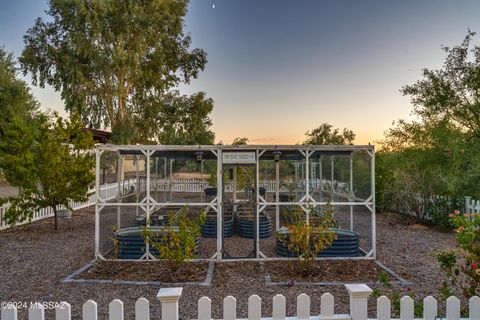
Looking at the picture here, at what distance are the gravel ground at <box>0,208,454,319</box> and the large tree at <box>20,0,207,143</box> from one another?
1020 centimetres

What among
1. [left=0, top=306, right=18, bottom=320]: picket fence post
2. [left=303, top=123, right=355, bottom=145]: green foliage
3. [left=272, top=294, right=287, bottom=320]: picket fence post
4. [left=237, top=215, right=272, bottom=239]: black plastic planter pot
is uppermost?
[left=303, top=123, right=355, bottom=145]: green foliage

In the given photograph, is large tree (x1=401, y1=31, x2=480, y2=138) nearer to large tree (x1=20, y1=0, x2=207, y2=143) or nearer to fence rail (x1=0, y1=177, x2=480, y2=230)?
fence rail (x1=0, y1=177, x2=480, y2=230)

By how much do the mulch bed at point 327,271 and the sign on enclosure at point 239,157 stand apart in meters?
2.05

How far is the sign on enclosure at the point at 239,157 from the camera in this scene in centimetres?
645

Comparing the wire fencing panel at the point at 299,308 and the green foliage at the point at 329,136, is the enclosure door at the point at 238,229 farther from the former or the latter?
the green foliage at the point at 329,136

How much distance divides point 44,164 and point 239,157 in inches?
236

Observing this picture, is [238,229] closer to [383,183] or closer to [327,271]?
[327,271]

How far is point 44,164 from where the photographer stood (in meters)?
8.98

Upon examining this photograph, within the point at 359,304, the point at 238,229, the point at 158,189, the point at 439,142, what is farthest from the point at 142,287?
the point at 439,142

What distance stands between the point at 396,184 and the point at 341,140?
13.8 meters

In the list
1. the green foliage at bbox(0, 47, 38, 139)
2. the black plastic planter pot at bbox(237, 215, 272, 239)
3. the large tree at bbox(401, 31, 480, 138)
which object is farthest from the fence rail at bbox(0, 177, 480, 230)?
the green foliage at bbox(0, 47, 38, 139)

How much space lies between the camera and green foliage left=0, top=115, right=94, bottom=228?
29.0ft

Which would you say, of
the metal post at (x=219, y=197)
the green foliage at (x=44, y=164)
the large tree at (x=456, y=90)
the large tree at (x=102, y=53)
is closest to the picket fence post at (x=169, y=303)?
the metal post at (x=219, y=197)

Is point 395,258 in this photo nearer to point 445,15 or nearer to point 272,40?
point 445,15
